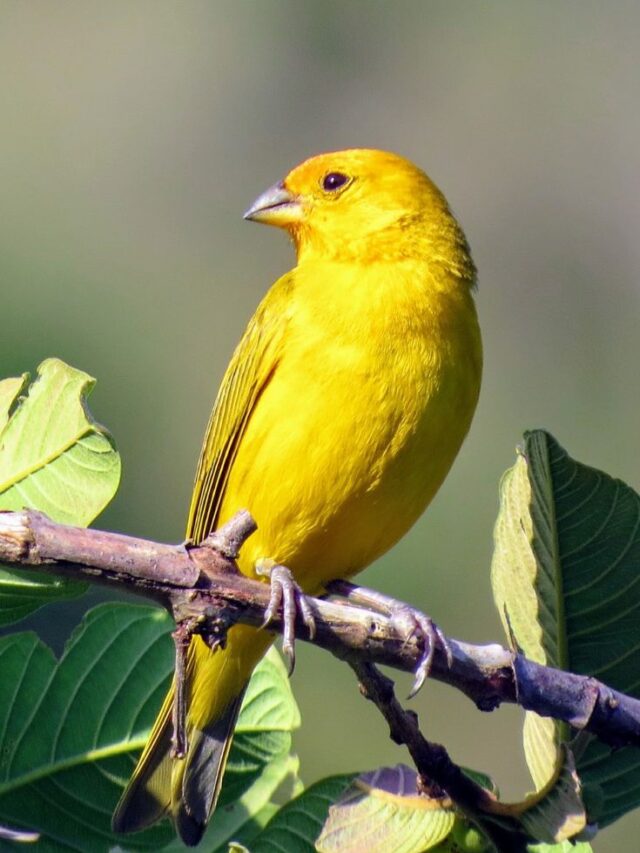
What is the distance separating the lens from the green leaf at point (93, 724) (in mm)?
2656

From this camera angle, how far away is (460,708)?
767cm

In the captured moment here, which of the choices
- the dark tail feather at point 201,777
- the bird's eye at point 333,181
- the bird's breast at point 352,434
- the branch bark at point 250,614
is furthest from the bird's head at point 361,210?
the branch bark at point 250,614

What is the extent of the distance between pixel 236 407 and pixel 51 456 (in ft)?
4.07

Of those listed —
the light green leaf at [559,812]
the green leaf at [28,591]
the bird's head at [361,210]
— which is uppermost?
the bird's head at [361,210]

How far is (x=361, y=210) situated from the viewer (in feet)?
13.8

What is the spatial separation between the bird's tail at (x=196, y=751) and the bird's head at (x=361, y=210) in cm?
117

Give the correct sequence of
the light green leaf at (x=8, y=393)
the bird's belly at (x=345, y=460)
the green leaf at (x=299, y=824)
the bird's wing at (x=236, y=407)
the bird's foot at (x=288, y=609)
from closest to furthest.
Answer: the bird's foot at (x=288, y=609) → the green leaf at (x=299, y=824) → the light green leaf at (x=8, y=393) → the bird's belly at (x=345, y=460) → the bird's wing at (x=236, y=407)

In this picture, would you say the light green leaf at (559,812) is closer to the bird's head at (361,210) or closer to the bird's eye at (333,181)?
the bird's head at (361,210)

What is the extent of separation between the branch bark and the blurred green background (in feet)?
13.1

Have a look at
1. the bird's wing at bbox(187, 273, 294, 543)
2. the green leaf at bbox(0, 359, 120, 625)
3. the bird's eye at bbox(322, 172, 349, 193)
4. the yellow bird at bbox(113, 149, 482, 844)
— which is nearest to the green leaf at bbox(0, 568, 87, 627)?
the green leaf at bbox(0, 359, 120, 625)

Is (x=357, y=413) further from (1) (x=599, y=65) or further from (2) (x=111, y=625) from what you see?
(1) (x=599, y=65)

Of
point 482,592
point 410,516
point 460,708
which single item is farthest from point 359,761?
point 410,516

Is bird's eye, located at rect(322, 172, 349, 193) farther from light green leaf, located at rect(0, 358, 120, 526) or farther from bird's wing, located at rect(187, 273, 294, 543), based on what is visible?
light green leaf, located at rect(0, 358, 120, 526)

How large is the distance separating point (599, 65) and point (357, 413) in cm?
936
